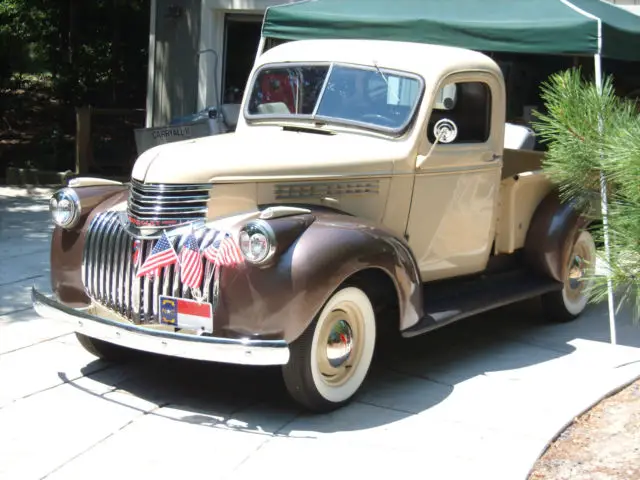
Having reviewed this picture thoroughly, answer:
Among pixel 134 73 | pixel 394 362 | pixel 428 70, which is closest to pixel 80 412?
pixel 394 362

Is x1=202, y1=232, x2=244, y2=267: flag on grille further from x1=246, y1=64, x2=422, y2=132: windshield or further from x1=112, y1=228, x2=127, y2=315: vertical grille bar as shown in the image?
x1=246, y1=64, x2=422, y2=132: windshield

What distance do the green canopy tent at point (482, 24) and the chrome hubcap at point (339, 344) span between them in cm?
197

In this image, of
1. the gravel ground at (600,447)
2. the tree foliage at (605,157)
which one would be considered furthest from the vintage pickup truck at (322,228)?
the tree foliage at (605,157)

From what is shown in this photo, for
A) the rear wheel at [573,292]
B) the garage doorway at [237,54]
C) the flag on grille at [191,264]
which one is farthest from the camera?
the garage doorway at [237,54]

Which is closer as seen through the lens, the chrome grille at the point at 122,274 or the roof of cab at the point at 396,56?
the chrome grille at the point at 122,274

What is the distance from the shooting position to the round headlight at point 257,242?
4648 millimetres

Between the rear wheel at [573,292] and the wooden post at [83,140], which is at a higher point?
the wooden post at [83,140]

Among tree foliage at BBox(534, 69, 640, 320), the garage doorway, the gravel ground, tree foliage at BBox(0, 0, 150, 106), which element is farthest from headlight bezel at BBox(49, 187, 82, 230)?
tree foliage at BBox(0, 0, 150, 106)

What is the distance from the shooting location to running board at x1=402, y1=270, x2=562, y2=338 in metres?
5.59

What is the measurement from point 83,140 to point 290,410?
9128mm

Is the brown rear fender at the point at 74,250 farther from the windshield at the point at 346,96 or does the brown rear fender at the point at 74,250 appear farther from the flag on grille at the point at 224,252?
the windshield at the point at 346,96

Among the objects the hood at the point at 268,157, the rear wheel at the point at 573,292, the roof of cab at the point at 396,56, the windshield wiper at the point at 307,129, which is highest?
the roof of cab at the point at 396,56

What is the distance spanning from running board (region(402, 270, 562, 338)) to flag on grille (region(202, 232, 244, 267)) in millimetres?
1132

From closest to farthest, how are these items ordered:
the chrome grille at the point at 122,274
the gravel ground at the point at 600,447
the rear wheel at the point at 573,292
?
the gravel ground at the point at 600,447
the chrome grille at the point at 122,274
the rear wheel at the point at 573,292
